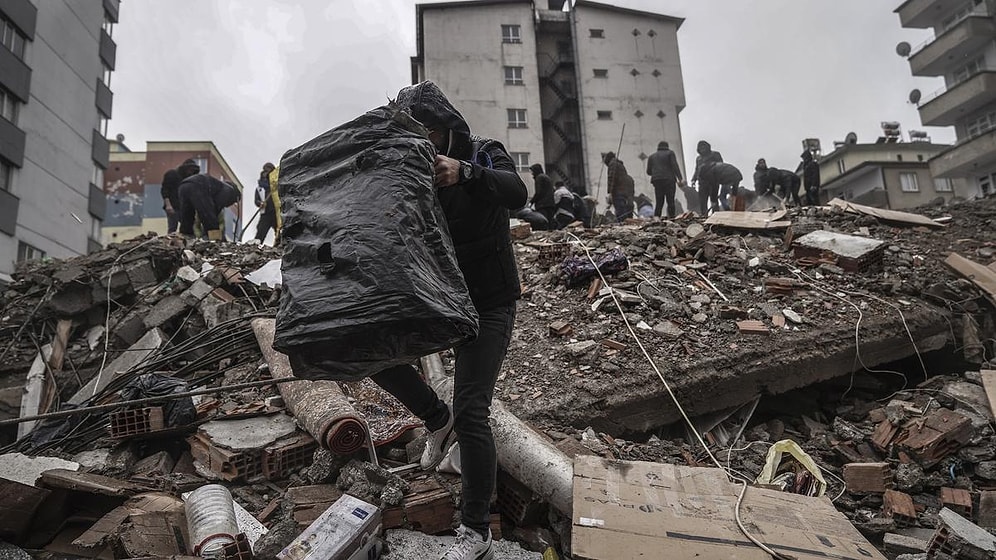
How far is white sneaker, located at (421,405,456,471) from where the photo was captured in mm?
2221

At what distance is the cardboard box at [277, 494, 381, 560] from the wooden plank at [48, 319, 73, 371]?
4145 millimetres

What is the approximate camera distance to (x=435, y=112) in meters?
1.84

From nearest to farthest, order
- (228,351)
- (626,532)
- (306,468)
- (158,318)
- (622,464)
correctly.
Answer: (626,532), (622,464), (306,468), (228,351), (158,318)

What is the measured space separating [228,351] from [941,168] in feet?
98.0

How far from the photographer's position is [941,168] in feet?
75.6

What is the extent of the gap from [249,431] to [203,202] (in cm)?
656

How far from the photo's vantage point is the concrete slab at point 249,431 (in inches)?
98.9

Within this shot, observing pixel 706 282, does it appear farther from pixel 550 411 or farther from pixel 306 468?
pixel 306 468

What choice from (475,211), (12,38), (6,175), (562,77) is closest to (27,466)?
(475,211)

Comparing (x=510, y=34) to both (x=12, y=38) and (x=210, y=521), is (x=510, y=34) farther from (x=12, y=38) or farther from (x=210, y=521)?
(x=210, y=521)

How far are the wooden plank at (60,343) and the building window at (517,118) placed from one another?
21025 mm

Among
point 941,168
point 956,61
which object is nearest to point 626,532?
point 941,168

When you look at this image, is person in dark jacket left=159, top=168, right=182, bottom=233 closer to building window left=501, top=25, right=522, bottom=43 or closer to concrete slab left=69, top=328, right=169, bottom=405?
concrete slab left=69, top=328, right=169, bottom=405

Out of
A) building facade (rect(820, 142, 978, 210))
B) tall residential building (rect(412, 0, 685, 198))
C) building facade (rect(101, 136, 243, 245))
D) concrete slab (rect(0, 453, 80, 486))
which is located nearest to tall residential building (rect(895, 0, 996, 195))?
building facade (rect(820, 142, 978, 210))
